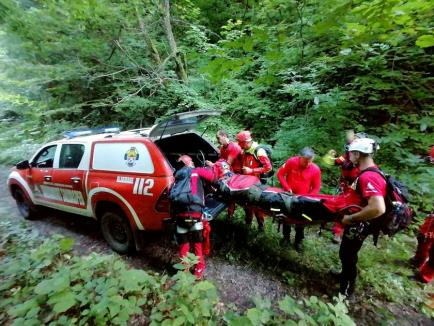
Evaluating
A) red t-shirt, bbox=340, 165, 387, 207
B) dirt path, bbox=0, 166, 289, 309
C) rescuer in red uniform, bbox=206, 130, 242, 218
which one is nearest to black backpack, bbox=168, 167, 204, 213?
dirt path, bbox=0, 166, 289, 309

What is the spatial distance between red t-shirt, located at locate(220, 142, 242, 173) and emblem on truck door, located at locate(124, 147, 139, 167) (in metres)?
1.62

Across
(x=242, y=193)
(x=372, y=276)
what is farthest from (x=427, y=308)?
(x=242, y=193)

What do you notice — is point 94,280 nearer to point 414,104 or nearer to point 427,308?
point 427,308

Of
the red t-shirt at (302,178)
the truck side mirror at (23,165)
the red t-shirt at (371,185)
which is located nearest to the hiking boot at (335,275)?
the red t-shirt at (302,178)

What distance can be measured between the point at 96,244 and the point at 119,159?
180 cm

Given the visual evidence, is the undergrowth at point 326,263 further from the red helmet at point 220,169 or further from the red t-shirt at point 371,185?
the red t-shirt at point 371,185

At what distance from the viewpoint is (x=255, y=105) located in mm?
7551

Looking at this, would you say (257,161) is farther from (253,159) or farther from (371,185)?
(371,185)

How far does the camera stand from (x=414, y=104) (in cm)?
529

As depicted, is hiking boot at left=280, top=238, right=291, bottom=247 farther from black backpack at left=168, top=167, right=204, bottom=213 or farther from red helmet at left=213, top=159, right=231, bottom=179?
black backpack at left=168, top=167, right=204, bottom=213

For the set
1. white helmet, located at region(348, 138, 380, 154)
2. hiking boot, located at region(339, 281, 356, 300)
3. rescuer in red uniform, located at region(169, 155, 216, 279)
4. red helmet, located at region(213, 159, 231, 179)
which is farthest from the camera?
red helmet, located at region(213, 159, 231, 179)

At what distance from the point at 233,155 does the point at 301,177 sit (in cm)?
123

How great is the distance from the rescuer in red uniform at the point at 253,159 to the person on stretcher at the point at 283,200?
673 mm

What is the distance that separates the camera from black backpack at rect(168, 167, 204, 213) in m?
3.22
